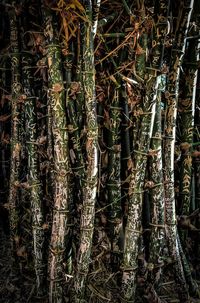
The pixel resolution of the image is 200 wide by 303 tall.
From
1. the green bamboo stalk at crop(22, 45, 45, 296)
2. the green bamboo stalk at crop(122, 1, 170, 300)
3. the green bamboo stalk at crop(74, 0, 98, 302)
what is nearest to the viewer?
the green bamboo stalk at crop(74, 0, 98, 302)

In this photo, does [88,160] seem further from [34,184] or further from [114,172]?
[34,184]

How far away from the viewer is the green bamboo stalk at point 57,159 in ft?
3.99

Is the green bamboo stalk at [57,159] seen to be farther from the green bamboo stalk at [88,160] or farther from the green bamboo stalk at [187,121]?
the green bamboo stalk at [187,121]

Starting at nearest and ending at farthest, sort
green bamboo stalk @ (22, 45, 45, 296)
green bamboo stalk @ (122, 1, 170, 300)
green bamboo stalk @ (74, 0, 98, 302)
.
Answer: green bamboo stalk @ (74, 0, 98, 302) < green bamboo stalk @ (122, 1, 170, 300) < green bamboo stalk @ (22, 45, 45, 296)

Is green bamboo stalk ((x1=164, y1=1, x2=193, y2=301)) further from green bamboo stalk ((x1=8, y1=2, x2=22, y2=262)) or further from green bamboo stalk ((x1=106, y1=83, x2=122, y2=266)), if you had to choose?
green bamboo stalk ((x1=8, y1=2, x2=22, y2=262))

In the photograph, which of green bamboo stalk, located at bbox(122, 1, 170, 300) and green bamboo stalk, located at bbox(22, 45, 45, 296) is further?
green bamboo stalk, located at bbox(22, 45, 45, 296)

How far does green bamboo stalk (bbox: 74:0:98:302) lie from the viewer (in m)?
1.18

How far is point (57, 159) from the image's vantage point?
129cm

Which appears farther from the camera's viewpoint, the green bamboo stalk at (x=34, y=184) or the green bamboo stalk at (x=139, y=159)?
the green bamboo stalk at (x=34, y=184)

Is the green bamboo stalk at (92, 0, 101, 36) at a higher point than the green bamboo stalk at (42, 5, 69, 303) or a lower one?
higher

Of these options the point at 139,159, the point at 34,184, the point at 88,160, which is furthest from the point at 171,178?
the point at 34,184

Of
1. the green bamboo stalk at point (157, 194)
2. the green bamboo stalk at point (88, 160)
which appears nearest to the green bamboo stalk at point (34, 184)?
the green bamboo stalk at point (88, 160)

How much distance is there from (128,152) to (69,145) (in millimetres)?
340

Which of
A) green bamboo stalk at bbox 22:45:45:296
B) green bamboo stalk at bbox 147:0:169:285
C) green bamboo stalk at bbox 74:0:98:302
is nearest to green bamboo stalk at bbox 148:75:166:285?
green bamboo stalk at bbox 147:0:169:285
